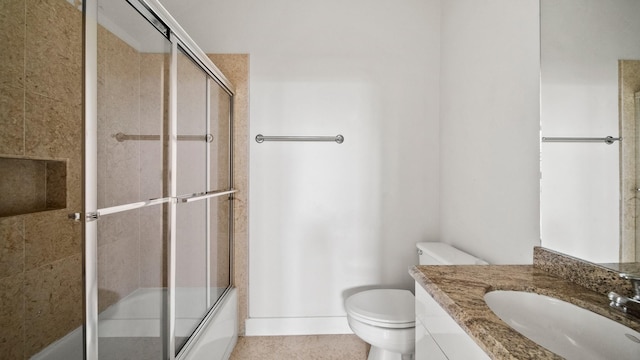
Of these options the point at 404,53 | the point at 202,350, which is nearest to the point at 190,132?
the point at 202,350

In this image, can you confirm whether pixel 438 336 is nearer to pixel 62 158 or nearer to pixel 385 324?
pixel 385 324

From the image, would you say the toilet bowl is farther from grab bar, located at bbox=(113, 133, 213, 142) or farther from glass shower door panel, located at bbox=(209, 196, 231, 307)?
grab bar, located at bbox=(113, 133, 213, 142)

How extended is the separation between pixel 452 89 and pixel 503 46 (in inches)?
18.1

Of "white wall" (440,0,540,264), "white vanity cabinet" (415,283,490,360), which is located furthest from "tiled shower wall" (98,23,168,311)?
"white wall" (440,0,540,264)

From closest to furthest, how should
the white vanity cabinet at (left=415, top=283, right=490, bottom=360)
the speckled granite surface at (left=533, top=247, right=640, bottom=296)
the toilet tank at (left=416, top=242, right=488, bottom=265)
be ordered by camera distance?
the white vanity cabinet at (left=415, top=283, right=490, bottom=360) < the speckled granite surface at (left=533, top=247, right=640, bottom=296) < the toilet tank at (left=416, top=242, right=488, bottom=265)

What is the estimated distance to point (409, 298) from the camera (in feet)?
4.98

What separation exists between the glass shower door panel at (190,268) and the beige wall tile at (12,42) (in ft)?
2.68

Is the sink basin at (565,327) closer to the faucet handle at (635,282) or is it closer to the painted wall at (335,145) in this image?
the faucet handle at (635,282)

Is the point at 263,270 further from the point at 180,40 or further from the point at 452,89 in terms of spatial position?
the point at 452,89

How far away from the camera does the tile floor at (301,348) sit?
1610 mm

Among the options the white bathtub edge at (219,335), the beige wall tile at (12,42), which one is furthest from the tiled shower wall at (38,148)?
the white bathtub edge at (219,335)

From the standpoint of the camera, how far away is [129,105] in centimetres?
77

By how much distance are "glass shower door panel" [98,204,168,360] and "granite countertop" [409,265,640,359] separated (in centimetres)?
85

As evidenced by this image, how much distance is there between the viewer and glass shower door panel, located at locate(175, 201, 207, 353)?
41.4 inches
